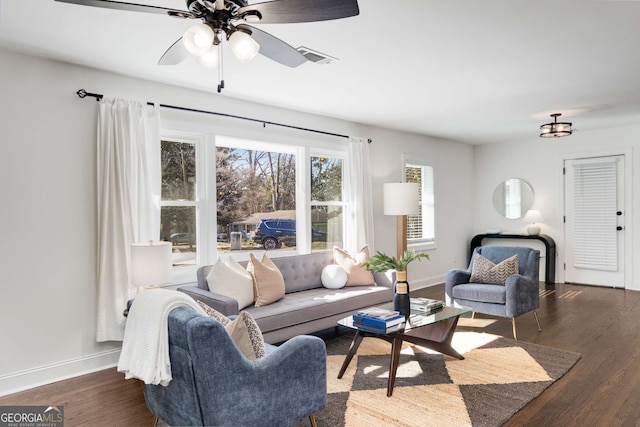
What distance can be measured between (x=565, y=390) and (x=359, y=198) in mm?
3295

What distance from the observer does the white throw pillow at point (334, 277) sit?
4602mm

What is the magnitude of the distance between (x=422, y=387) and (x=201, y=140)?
3.07 meters

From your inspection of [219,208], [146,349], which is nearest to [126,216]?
[219,208]

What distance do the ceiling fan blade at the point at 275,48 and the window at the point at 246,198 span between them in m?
2.08

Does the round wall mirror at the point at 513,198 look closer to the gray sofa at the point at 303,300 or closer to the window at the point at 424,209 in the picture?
the window at the point at 424,209

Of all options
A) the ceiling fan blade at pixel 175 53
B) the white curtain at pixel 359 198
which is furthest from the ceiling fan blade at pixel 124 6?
the white curtain at pixel 359 198

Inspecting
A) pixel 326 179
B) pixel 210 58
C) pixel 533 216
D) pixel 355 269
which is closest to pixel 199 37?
pixel 210 58

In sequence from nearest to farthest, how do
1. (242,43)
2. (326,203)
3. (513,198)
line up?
(242,43) → (326,203) → (513,198)

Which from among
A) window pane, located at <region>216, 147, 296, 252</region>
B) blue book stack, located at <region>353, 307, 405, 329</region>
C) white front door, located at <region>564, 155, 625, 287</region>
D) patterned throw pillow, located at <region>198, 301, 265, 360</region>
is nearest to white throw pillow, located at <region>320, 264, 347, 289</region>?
window pane, located at <region>216, 147, 296, 252</region>

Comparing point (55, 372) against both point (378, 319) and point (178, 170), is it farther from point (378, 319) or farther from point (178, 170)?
point (378, 319)

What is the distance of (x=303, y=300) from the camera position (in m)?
4.00

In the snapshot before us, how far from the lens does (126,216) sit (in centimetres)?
360

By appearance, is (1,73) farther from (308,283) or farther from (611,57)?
(611,57)

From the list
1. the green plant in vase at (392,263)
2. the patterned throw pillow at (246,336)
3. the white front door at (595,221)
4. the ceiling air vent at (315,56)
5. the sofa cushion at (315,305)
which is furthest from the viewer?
the white front door at (595,221)
